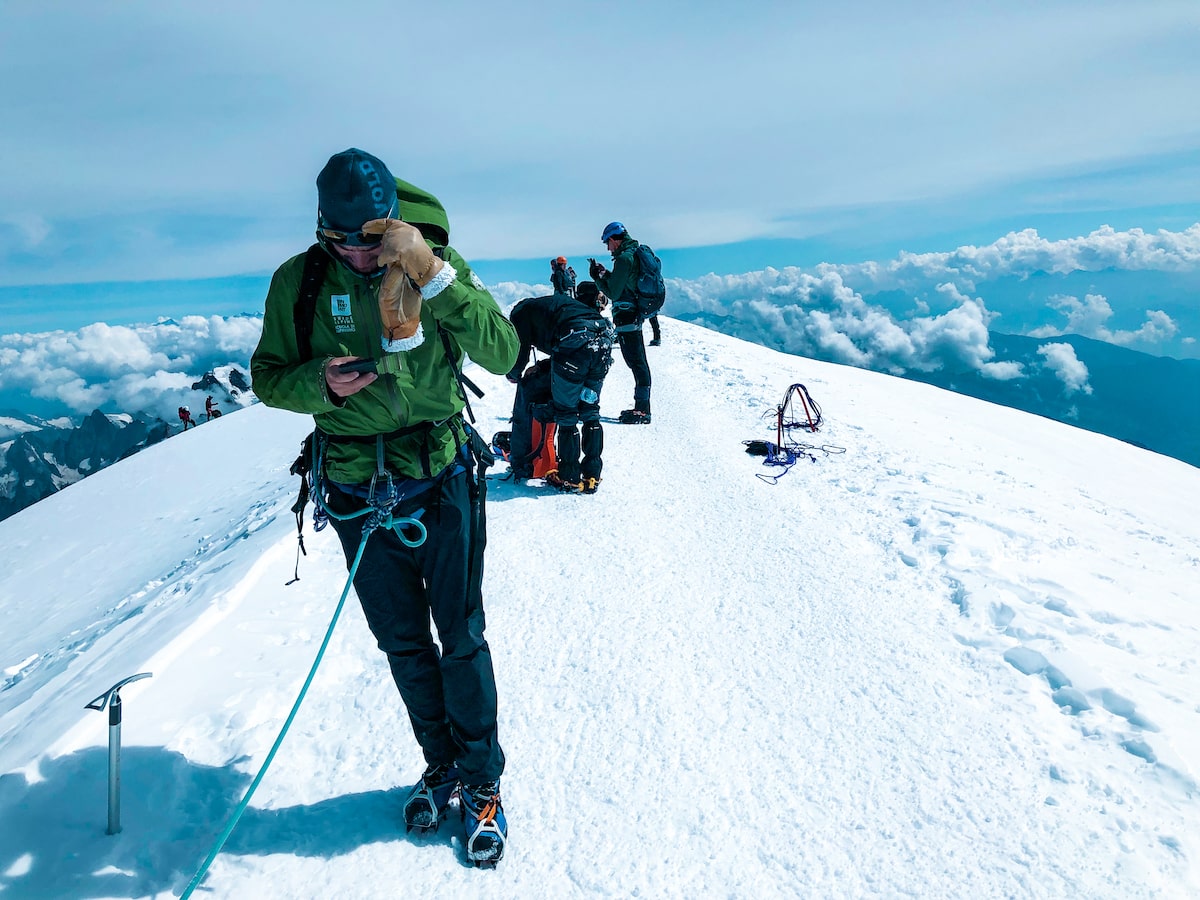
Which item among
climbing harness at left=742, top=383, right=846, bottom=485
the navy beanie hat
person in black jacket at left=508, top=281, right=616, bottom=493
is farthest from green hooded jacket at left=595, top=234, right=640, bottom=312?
the navy beanie hat

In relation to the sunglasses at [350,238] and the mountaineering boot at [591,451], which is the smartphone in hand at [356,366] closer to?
the sunglasses at [350,238]

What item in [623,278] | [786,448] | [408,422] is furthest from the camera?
[623,278]

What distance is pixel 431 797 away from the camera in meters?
2.83

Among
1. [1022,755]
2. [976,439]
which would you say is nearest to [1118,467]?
[976,439]

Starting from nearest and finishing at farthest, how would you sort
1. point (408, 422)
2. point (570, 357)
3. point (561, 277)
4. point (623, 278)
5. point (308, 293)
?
1. point (308, 293)
2. point (408, 422)
3. point (570, 357)
4. point (623, 278)
5. point (561, 277)

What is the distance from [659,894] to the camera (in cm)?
250

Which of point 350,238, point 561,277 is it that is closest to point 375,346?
point 350,238

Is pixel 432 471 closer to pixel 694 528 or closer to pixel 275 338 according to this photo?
pixel 275 338

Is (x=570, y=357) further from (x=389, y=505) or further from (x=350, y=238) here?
(x=350, y=238)

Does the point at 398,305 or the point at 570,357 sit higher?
the point at 398,305

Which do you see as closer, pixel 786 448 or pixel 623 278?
pixel 786 448

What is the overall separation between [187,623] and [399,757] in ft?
6.38

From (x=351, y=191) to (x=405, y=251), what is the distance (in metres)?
0.31

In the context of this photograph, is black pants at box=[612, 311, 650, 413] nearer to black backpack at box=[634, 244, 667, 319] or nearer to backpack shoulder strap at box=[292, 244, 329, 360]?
black backpack at box=[634, 244, 667, 319]
